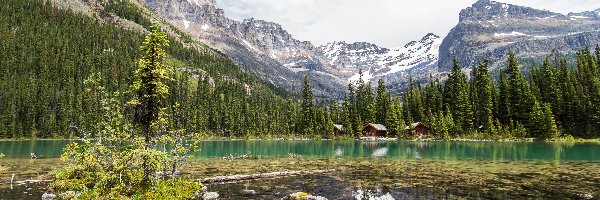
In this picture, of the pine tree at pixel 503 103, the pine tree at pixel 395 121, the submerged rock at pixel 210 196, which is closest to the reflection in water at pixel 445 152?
the pine tree at pixel 503 103

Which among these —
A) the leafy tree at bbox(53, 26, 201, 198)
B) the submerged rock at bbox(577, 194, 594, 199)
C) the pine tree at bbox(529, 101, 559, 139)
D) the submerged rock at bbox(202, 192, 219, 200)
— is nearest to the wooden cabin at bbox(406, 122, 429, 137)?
the pine tree at bbox(529, 101, 559, 139)

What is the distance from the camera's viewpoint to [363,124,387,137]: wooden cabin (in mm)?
151625

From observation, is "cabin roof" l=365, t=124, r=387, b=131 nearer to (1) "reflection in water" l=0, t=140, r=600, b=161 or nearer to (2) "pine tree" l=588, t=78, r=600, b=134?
(1) "reflection in water" l=0, t=140, r=600, b=161

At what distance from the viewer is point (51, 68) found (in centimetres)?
18988

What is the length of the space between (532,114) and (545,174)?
81.4 metres

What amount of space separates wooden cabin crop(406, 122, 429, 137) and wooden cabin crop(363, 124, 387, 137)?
10.7m

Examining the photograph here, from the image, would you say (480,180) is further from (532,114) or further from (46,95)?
(46,95)

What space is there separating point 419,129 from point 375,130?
631 inches

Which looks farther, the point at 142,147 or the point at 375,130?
the point at 375,130

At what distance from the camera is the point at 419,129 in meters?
145

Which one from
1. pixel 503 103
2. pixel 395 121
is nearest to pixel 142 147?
pixel 503 103

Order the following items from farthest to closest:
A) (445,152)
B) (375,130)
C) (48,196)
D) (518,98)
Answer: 1. (375,130)
2. (518,98)
3. (445,152)
4. (48,196)

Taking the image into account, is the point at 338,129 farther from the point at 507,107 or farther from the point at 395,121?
the point at 507,107

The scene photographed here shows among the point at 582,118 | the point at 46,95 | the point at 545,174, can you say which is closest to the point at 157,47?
the point at 545,174
